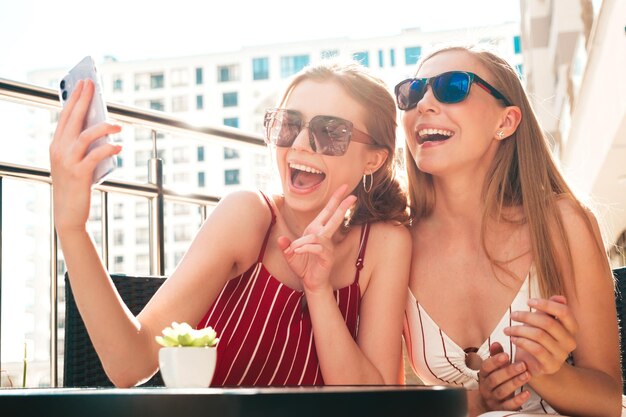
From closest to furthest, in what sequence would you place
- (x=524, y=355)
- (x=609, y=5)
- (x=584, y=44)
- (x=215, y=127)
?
(x=524, y=355)
(x=215, y=127)
(x=609, y=5)
(x=584, y=44)

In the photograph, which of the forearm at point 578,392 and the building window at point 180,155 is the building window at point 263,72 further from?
the forearm at point 578,392

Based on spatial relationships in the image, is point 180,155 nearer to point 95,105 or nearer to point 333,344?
point 333,344

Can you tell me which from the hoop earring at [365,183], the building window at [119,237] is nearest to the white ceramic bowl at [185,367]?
the hoop earring at [365,183]

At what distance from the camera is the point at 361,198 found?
268 cm

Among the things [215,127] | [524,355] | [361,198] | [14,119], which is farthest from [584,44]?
[14,119]

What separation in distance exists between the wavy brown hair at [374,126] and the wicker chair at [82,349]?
704 mm

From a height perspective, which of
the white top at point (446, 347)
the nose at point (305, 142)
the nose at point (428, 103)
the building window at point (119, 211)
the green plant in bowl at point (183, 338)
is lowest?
the white top at point (446, 347)

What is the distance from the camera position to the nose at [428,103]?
8.07ft

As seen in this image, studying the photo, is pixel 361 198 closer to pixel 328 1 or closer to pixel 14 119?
pixel 14 119

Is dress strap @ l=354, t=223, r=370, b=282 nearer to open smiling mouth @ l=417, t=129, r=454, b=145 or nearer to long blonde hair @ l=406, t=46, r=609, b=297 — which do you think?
long blonde hair @ l=406, t=46, r=609, b=297

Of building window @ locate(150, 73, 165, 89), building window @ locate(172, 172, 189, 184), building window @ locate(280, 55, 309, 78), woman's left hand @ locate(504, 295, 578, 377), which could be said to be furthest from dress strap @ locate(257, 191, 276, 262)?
building window @ locate(150, 73, 165, 89)

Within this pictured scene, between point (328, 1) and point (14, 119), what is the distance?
38147 mm

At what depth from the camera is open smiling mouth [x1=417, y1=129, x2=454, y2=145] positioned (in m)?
2.48

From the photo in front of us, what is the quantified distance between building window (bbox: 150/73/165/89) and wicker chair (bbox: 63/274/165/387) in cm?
9929
